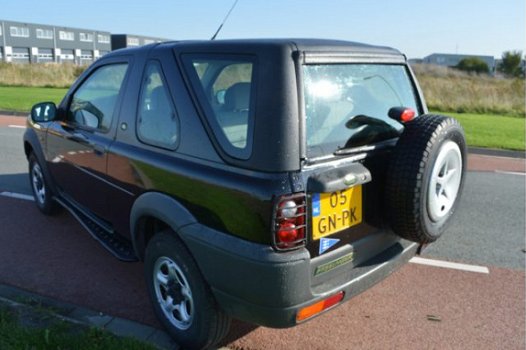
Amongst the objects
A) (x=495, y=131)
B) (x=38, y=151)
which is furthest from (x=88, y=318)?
(x=495, y=131)

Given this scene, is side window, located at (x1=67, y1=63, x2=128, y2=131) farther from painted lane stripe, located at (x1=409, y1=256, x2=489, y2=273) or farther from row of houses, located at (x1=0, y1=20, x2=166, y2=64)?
row of houses, located at (x1=0, y1=20, x2=166, y2=64)

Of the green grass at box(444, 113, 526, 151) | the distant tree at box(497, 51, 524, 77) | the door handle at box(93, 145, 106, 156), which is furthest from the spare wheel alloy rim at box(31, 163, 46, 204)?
the distant tree at box(497, 51, 524, 77)

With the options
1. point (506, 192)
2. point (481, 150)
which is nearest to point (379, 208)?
point (506, 192)

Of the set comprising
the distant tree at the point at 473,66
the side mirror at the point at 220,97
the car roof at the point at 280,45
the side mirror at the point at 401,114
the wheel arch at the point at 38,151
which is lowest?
the wheel arch at the point at 38,151

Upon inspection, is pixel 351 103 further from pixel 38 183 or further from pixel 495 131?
pixel 495 131

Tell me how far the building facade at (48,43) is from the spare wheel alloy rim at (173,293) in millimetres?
64455

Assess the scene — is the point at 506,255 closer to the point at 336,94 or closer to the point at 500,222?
the point at 500,222

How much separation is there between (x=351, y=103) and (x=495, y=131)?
36.7 ft

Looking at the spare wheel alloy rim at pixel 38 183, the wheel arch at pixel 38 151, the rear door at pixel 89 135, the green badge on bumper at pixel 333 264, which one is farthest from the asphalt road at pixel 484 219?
the rear door at pixel 89 135

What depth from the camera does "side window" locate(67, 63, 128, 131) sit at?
3.61 meters

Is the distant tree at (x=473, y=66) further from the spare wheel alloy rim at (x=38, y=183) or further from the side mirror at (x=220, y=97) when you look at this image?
the side mirror at (x=220, y=97)

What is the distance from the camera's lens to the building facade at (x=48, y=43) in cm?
6731

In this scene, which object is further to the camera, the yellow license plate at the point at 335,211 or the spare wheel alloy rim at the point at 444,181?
the spare wheel alloy rim at the point at 444,181

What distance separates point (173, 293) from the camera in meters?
2.99
